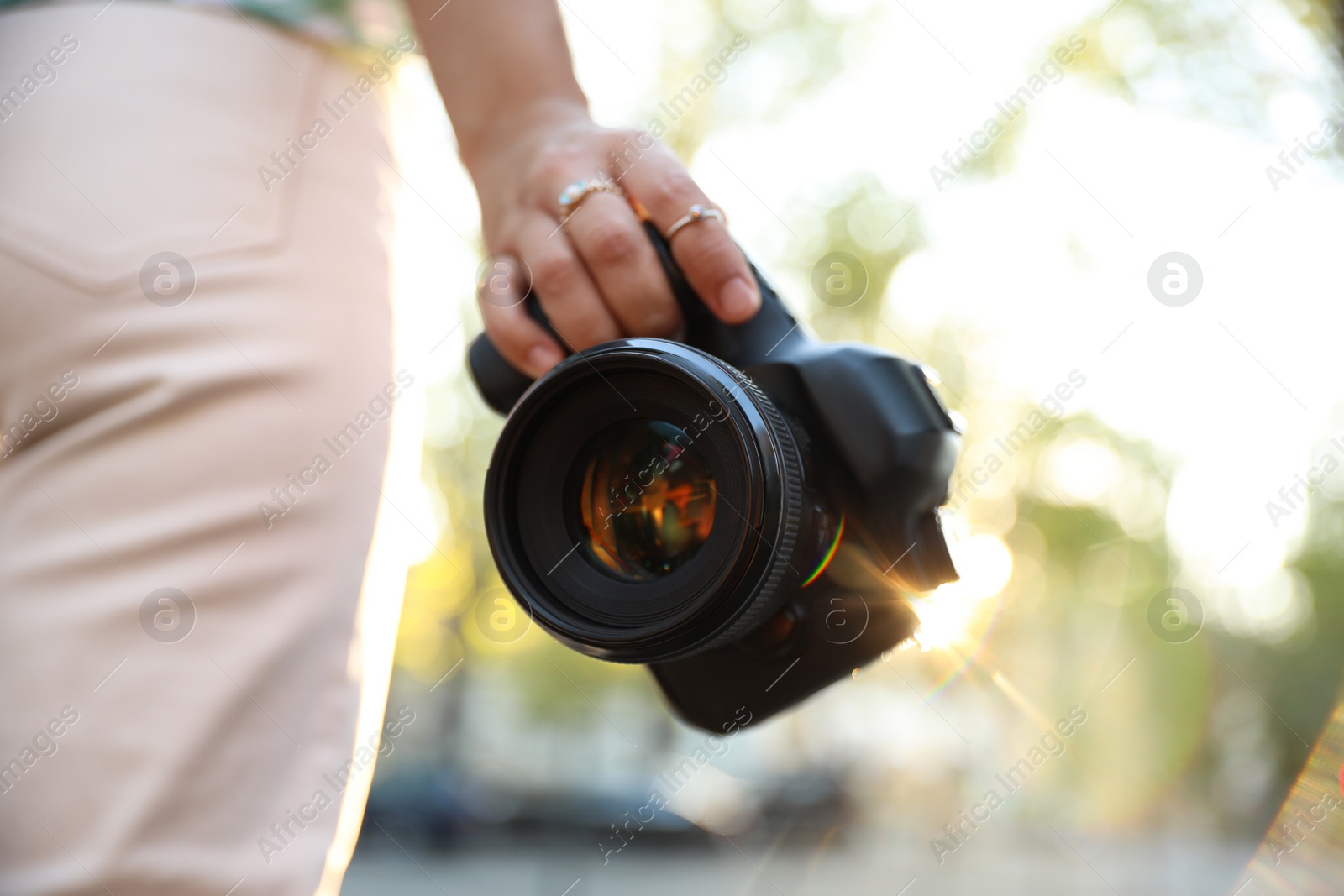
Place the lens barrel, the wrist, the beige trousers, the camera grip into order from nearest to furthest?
the beige trousers, the lens barrel, the wrist, the camera grip

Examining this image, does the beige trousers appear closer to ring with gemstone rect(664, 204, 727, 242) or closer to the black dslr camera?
A: the black dslr camera

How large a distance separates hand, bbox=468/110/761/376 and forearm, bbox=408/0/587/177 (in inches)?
0.7

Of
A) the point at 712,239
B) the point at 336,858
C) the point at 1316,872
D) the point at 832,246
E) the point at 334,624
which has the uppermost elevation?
the point at 712,239

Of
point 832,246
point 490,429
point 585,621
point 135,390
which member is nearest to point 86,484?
point 135,390

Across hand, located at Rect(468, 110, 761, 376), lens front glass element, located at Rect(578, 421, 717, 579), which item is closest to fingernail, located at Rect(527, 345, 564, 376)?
hand, located at Rect(468, 110, 761, 376)

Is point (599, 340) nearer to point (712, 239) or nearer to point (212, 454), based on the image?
point (712, 239)

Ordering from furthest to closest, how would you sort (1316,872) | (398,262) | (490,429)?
(490,429) → (1316,872) → (398,262)

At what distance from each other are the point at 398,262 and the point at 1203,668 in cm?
2071

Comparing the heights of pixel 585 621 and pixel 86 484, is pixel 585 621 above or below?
below

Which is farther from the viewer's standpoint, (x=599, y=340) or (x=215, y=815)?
(x=599, y=340)

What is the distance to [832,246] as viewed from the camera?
1082 cm

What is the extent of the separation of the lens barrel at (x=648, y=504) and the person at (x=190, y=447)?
0.25m

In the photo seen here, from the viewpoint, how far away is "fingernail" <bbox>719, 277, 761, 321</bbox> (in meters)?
1.26

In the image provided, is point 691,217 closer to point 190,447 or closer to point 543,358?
point 543,358
